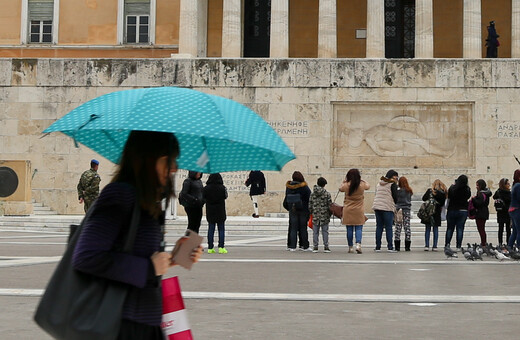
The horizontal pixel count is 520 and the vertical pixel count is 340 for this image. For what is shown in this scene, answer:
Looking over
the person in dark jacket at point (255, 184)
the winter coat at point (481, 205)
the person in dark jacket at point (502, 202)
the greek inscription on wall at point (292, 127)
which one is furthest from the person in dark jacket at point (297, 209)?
the greek inscription on wall at point (292, 127)

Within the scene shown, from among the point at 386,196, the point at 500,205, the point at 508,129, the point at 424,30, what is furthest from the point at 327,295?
the point at 424,30

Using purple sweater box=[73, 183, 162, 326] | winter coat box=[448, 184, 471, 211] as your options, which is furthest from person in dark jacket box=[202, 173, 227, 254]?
purple sweater box=[73, 183, 162, 326]

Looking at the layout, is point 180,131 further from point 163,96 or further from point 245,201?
point 245,201

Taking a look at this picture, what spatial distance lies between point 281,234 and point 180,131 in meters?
18.4

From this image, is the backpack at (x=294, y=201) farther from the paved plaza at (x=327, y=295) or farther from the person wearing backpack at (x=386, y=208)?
the person wearing backpack at (x=386, y=208)

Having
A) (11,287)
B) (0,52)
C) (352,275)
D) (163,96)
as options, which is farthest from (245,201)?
(163,96)

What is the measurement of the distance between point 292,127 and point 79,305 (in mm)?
24137

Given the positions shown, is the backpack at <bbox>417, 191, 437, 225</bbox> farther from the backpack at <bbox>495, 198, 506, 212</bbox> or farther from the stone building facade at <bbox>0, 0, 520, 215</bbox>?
the stone building facade at <bbox>0, 0, 520, 215</bbox>

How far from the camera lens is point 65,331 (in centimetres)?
309

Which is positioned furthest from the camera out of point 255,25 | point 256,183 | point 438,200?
point 255,25

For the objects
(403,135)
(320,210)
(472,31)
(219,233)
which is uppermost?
(472,31)

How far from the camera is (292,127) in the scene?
27.1m

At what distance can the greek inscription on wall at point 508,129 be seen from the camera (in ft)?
87.4

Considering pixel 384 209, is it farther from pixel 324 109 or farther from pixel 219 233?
pixel 324 109
